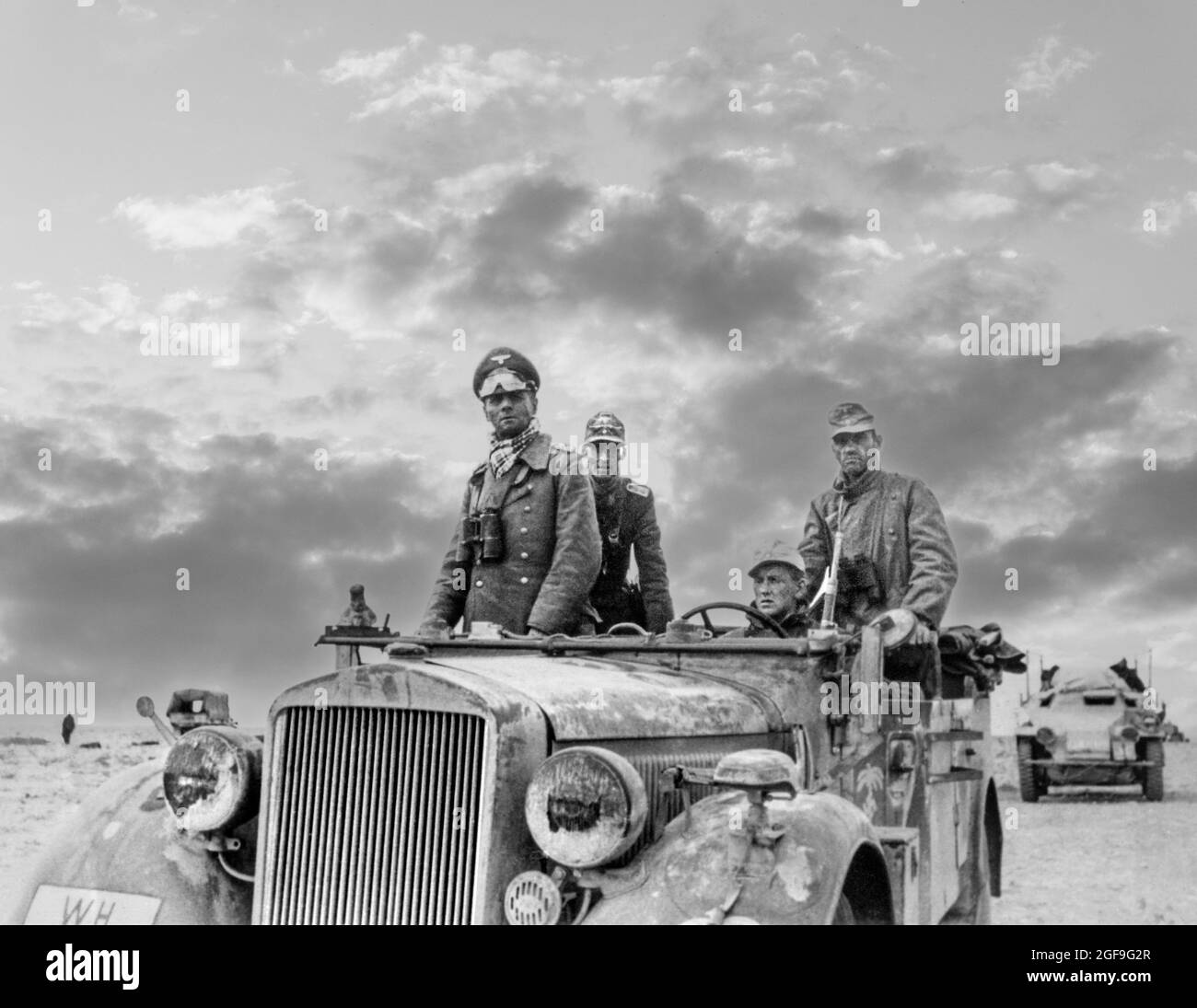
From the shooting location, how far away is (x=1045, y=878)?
34.3ft

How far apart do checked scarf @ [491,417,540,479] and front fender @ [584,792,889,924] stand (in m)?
3.14

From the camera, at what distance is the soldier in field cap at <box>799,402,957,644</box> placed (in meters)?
6.71

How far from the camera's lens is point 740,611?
5.69m

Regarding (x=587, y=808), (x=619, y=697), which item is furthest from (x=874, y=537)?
(x=587, y=808)

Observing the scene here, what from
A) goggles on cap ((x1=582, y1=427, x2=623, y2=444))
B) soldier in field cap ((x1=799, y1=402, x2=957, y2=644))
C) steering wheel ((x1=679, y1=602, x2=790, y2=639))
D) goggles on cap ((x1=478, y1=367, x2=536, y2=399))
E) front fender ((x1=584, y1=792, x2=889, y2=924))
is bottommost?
front fender ((x1=584, y1=792, x2=889, y2=924))

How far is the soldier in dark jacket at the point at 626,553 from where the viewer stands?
8.10m

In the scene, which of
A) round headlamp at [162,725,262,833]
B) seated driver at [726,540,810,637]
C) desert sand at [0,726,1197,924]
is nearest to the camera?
round headlamp at [162,725,262,833]

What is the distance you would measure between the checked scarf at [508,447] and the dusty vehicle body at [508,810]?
5.81 ft

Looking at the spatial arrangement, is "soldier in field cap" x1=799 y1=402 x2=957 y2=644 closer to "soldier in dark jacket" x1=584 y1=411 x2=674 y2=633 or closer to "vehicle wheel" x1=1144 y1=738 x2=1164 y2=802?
"soldier in dark jacket" x1=584 y1=411 x2=674 y2=633

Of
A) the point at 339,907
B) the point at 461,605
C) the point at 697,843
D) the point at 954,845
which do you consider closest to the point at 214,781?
the point at 339,907

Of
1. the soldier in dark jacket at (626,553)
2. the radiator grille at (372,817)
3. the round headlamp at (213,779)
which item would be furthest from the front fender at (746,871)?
the soldier in dark jacket at (626,553)

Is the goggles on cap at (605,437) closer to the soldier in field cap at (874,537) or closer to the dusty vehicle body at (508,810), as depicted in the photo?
the soldier in field cap at (874,537)

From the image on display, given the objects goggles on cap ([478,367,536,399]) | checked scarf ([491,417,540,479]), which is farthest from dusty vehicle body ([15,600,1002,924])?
goggles on cap ([478,367,536,399])

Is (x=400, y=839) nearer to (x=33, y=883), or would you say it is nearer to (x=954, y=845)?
(x=33, y=883)
